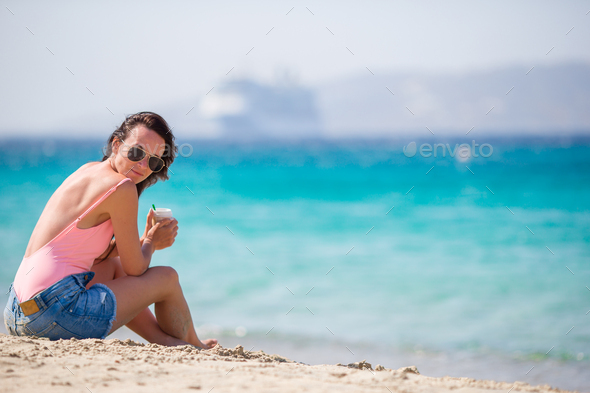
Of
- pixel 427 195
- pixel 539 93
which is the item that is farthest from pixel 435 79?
pixel 427 195

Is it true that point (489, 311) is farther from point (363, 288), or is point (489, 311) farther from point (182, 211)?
point (182, 211)

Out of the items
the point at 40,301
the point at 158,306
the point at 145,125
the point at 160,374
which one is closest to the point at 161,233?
the point at 158,306

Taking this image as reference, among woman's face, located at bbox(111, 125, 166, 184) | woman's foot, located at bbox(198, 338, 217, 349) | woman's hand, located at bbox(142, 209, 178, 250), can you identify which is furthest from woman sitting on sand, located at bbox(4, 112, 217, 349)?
woman's foot, located at bbox(198, 338, 217, 349)

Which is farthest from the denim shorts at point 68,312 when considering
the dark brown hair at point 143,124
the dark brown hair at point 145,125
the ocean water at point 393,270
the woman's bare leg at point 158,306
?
the ocean water at point 393,270

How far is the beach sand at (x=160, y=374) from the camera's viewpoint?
169 cm

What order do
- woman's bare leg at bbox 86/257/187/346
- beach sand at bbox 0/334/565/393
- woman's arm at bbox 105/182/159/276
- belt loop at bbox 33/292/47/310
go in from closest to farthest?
beach sand at bbox 0/334/565/393
belt loop at bbox 33/292/47/310
woman's arm at bbox 105/182/159/276
woman's bare leg at bbox 86/257/187/346

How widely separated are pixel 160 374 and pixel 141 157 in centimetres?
110

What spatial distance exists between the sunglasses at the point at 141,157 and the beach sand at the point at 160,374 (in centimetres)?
90

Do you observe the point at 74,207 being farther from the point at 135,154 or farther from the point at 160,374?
the point at 160,374

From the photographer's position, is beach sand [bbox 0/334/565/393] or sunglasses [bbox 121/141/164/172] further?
sunglasses [bbox 121/141/164/172]

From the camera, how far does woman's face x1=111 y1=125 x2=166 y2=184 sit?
2388 millimetres

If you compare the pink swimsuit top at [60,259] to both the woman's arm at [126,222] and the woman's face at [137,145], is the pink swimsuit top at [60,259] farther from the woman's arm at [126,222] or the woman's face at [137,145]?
the woman's face at [137,145]

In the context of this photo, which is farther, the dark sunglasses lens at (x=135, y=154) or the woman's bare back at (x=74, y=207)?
the dark sunglasses lens at (x=135, y=154)

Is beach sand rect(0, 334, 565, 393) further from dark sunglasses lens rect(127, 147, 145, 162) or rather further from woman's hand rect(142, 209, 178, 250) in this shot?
dark sunglasses lens rect(127, 147, 145, 162)
